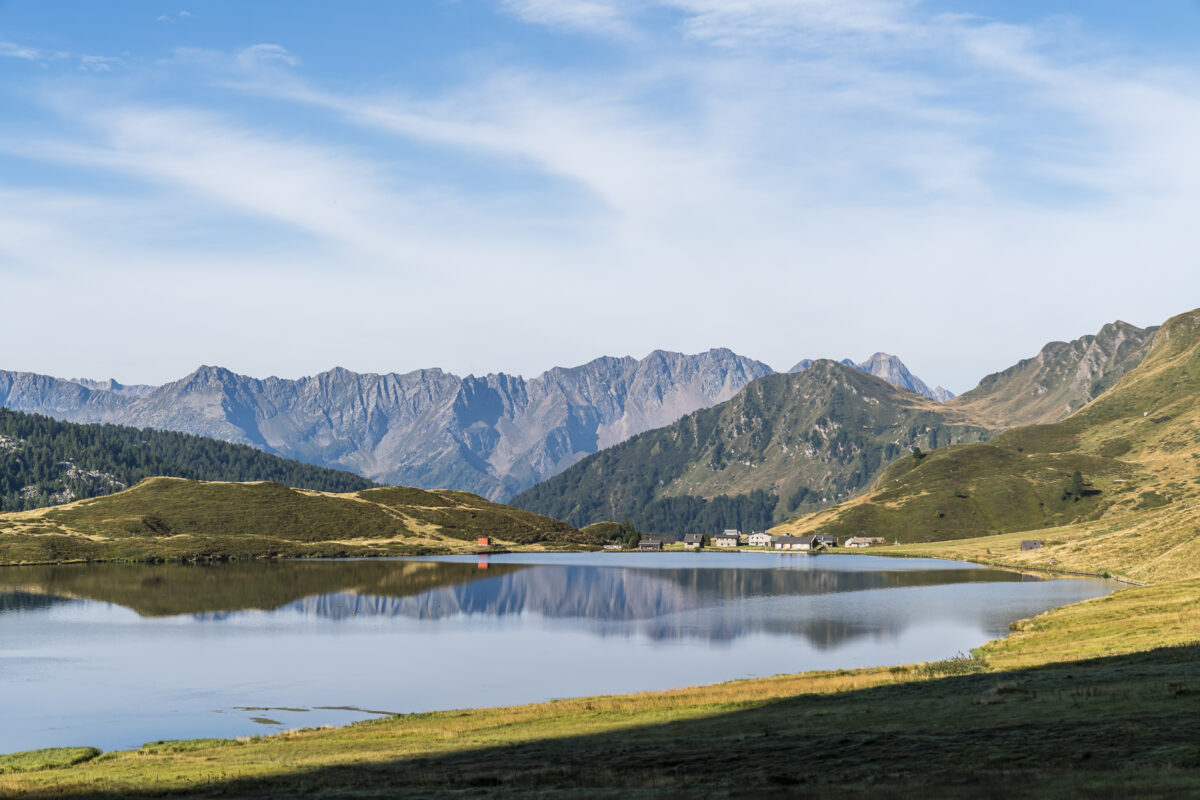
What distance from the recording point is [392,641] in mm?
108500

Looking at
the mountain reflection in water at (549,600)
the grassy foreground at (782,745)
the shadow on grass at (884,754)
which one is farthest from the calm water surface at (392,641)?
the shadow on grass at (884,754)

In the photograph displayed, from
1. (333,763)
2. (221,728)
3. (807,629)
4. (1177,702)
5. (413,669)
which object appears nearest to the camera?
(1177,702)

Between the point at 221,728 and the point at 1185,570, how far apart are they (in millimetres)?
117524

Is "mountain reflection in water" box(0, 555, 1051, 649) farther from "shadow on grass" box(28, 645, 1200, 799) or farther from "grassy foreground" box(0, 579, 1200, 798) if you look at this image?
"shadow on grass" box(28, 645, 1200, 799)

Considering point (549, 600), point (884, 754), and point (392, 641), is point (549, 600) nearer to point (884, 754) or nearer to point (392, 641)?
point (392, 641)

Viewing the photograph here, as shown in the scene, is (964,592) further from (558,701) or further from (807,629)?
(558,701)

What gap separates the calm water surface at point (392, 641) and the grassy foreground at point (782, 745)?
45.9 feet

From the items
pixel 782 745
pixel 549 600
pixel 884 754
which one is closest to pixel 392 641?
pixel 549 600

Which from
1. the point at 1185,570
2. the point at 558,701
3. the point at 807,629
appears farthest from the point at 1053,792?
the point at 1185,570

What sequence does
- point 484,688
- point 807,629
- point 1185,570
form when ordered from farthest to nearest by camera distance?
point 1185,570, point 807,629, point 484,688

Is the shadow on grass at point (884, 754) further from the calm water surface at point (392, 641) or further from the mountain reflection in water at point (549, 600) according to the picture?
the mountain reflection in water at point (549, 600)

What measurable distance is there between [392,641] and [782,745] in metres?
75.7

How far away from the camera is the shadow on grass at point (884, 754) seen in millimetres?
29453

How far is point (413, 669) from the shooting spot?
8981cm
